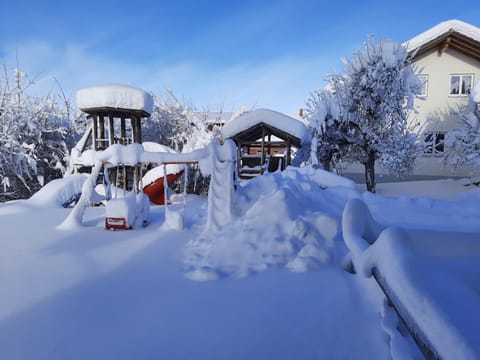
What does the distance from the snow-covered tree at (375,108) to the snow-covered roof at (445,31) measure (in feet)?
11.5

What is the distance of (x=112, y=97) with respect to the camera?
29.5ft

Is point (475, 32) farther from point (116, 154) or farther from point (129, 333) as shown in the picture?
point (129, 333)

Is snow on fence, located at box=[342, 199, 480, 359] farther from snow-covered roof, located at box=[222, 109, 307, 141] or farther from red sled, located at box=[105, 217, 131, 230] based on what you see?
snow-covered roof, located at box=[222, 109, 307, 141]

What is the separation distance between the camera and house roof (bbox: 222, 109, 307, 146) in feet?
32.4

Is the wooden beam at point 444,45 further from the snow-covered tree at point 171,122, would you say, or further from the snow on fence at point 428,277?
the snow on fence at point 428,277

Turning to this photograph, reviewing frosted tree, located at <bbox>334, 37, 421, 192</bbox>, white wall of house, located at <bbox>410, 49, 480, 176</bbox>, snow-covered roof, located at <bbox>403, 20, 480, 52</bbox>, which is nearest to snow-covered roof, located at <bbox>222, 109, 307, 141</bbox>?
frosted tree, located at <bbox>334, 37, 421, 192</bbox>

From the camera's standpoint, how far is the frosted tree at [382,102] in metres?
8.81

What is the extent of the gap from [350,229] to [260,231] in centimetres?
192

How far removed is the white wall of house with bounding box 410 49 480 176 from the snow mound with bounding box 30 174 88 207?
14485 millimetres

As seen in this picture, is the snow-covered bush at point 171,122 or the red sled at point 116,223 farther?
the snow-covered bush at point 171,122

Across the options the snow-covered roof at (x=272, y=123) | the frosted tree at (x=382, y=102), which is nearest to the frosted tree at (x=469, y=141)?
the frosted tree at (x=382, y=102)

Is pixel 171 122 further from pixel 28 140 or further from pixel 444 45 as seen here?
pixel 444 45

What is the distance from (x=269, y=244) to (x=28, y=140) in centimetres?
1306

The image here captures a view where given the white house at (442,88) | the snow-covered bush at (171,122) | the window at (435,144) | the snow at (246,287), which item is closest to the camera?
the snow at (246,287)
